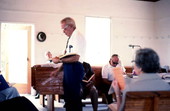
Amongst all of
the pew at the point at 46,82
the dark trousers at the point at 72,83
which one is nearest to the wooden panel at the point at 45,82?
the pew at the point at 46,82

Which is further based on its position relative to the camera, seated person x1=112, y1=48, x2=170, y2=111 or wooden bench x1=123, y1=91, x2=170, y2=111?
seated person x1=112, y1=48, x2=170, y2=111

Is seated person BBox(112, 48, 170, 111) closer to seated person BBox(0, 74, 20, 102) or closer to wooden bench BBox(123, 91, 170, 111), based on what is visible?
wooden bench BBox(123, 91, 170, 111)

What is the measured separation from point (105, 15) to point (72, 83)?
15.4 ft

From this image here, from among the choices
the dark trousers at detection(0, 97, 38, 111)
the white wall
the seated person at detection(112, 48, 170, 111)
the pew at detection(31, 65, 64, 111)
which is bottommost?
the pew at detection(31, 65, 64, 111)

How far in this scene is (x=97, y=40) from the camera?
274 inches

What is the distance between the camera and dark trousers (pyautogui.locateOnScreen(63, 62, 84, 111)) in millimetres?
2551

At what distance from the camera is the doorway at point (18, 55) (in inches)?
267

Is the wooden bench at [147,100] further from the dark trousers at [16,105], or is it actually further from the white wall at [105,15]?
the white wall at [105,15]

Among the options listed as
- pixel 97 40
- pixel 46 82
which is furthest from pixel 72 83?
pixel 97 40

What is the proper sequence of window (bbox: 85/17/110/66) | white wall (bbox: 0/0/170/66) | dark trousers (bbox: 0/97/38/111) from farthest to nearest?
window (bbox: 85/17/110/66), white wall (bbox: 0/0/170/66), dark trousers (bbox: 0/97/38/111)

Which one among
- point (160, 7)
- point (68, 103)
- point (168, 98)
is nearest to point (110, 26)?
point (160, 7)

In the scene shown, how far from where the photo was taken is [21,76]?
22.6 feet

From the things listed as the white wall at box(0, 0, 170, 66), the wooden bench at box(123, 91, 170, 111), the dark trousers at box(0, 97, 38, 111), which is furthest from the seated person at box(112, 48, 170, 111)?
the white wall at box(0, 0, 170, 66)

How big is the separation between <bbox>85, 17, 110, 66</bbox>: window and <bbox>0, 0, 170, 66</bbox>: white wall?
0.16 m
